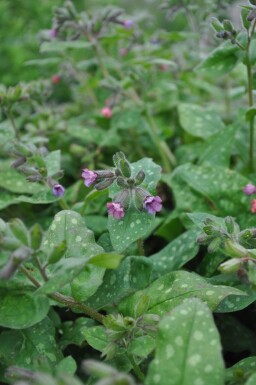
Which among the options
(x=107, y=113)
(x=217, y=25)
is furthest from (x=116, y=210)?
(x=107, y=113)

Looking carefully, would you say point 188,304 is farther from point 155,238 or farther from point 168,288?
point 155,238

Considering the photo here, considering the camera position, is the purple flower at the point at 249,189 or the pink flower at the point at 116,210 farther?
the purple flower at the point at 249,189

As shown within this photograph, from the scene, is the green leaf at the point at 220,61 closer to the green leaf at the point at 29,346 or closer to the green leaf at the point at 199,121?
the green leaf at the point at 199,121

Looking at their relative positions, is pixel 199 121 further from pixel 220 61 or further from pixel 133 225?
pixel 133 225

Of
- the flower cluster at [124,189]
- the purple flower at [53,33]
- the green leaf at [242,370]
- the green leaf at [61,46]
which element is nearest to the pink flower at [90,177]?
the flower cluster at [124,189]

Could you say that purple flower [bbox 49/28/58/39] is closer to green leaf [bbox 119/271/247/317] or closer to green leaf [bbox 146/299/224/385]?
green leaf [bbox 119/271/247/317]

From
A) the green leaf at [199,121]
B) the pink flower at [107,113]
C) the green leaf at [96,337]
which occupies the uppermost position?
the green leaf at [96,337]
